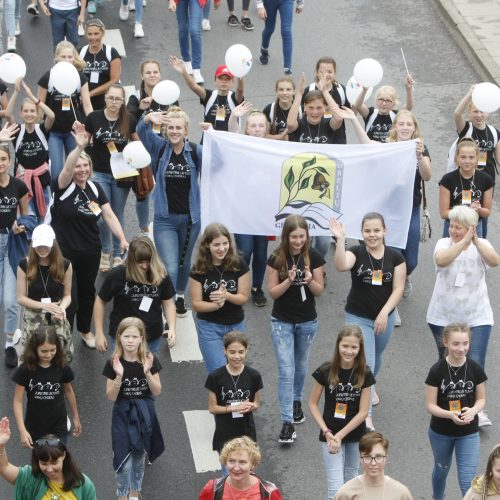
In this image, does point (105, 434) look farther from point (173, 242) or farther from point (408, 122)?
point (408, 122)

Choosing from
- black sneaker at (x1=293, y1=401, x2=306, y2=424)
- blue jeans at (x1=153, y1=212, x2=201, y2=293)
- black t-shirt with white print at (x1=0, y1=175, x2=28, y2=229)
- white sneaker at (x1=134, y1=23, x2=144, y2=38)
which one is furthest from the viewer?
white sneaker at (x1=134, y1=23, x2=144, y2=38)

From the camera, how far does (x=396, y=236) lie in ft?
41.1

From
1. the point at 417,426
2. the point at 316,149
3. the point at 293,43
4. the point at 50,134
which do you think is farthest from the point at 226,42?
the point at 417,426

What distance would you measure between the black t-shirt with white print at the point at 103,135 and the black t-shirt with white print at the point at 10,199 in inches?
53.7

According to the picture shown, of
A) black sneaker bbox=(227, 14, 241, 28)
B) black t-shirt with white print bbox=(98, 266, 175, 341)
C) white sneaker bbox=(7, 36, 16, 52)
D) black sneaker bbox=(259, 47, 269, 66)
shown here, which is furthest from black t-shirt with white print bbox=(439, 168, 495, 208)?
white sneaker bbox=(7, 36, 16, 52)

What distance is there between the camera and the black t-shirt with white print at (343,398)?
9.80 metres

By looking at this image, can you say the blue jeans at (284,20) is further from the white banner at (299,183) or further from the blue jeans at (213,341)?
the blue jeans at (213,341)

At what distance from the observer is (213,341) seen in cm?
1084

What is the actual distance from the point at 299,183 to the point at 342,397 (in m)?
3.17

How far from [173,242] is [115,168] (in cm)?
102

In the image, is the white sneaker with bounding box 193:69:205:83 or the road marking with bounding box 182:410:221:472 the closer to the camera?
the road marking with bounding box 182:410:221:472

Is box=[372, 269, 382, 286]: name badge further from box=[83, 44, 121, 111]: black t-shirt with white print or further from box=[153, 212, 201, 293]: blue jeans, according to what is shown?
box=[83, 44, 121, 111]: black t-shirt with white print

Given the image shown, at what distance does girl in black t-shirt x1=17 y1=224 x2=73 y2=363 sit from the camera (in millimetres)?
10883

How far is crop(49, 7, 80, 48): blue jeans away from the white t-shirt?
7.40 metres
